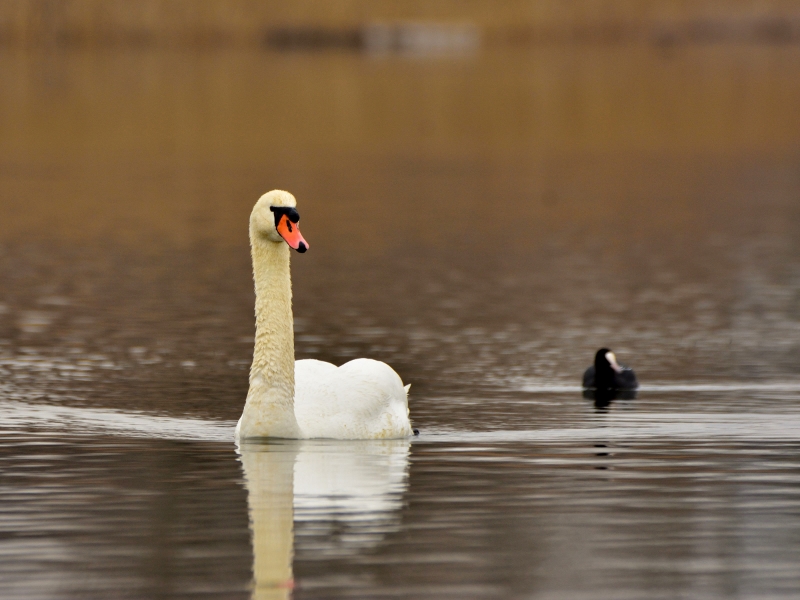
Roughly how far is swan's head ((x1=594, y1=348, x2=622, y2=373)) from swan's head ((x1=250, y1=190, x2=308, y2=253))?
4477 millimetres

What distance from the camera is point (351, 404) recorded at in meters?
13.6

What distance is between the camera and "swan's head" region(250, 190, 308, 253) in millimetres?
13375

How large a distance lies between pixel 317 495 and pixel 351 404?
6.54 feet

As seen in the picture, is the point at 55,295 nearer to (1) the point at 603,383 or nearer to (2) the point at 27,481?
(1) the point at 603,383

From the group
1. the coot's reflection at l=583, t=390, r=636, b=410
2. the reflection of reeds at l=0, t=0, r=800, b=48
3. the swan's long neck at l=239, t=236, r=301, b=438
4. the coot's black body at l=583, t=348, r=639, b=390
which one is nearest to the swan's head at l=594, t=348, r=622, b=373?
the coot's black body at l=583, t=348, r=639, b=390

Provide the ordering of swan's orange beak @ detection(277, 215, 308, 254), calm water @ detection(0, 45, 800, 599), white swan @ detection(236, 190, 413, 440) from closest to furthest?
1. calm water @ detection(0, 45, 800, 599)
2. swan's orange beak @ detection(277, 215, 308, 254)
3. white swan @ detection(236, 190, 413, 440)

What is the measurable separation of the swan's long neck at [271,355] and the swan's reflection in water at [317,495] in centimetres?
15

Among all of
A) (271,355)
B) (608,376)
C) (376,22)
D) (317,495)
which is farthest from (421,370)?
(376,22)

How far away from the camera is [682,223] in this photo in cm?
3609

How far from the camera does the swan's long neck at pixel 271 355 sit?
1330 centimetres

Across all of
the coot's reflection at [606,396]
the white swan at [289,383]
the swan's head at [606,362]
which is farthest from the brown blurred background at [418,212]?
the white swan at [289,383]

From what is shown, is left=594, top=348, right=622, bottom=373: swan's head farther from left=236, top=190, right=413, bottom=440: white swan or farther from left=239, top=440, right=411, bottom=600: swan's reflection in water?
left=239, top=440, right=411, bottom=600: swan's reflection in water

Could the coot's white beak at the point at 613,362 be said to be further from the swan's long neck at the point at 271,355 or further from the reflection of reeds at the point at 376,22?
the reflection of reeds at the point at 376,22

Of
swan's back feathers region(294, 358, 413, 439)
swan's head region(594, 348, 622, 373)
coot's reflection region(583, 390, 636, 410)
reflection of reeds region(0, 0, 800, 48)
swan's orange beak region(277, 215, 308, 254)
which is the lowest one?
coot's reflection region(583, 390, 636, 410)
